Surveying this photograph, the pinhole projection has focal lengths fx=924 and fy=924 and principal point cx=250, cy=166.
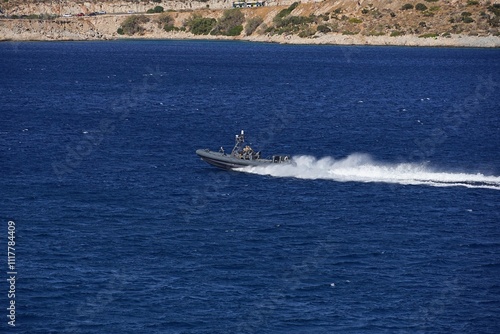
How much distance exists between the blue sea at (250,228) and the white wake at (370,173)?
19 cm

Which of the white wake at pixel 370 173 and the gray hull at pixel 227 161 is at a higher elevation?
the gray hull at pixel 227 161

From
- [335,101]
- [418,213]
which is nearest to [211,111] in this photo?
[335,101]

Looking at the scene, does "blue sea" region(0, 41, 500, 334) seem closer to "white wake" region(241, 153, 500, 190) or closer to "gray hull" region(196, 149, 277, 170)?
"white wake" region(241, 153, 500, 190)

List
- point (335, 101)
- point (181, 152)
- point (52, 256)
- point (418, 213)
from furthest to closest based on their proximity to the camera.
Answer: point (335, 101), point (181, 152), point (418, 213), point (52, 256)

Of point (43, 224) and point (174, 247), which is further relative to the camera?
point (43, 224)

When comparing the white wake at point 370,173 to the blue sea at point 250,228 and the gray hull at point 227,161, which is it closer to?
the blue sea at point 250,228

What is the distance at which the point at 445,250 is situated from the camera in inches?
2552

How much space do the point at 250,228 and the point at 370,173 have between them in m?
20.7

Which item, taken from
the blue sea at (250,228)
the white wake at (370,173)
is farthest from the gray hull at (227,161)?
the blue sea at (250,228)

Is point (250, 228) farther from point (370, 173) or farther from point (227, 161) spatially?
point (370, 173)

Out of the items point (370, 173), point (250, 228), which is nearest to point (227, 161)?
point (370, 173)

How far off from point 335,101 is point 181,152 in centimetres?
6191

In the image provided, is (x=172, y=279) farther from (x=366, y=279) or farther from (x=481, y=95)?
(x=481, y=95)

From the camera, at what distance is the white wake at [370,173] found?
83.4 metres
